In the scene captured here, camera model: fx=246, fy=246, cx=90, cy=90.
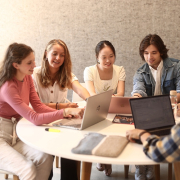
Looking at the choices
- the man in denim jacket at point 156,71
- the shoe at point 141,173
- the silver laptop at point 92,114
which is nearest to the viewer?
the silver laptop at point 92,114

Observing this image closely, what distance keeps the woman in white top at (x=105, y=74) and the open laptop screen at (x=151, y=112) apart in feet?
3.78

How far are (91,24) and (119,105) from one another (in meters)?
1.85

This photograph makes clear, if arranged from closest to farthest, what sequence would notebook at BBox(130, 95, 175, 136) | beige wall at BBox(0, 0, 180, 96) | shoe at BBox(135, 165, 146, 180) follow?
notebook at BBox(130, 95, 175, 136), shoe at BBox(135, 165, 146, 180), beige wall at BBox(0, 0, 180, 96)

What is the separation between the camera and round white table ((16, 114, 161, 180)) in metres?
1.09

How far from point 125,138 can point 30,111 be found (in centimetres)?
67

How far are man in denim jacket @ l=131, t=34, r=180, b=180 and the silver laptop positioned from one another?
790 millimetres

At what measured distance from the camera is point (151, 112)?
4.42 feet

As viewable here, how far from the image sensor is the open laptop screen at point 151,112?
4.31 feet

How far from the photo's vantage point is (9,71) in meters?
1.73

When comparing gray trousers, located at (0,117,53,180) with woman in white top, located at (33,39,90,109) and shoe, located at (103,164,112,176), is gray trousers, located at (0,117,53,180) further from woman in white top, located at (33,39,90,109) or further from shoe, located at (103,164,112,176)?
shoe, located at (103,164,112,176)

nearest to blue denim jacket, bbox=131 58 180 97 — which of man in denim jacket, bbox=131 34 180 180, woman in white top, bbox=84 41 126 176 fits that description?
man in denim jacket, bbox=131 34 180 180

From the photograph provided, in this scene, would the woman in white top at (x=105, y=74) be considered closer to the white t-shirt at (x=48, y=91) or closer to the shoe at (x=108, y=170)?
the white t-shirt at (x=48, y=91)

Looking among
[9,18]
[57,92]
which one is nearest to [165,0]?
[57,92]

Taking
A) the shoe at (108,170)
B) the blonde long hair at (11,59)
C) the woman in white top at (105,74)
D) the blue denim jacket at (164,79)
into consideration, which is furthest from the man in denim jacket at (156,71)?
the blonde long hair at (11,59)
